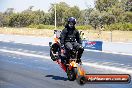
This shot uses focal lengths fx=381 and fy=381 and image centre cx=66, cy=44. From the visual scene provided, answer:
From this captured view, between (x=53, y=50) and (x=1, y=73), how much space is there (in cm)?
1028

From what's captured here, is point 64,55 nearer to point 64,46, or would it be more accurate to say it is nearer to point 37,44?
point 64,46

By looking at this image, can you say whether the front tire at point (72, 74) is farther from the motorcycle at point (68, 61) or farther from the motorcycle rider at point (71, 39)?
the motorcycle rider at point (71, 39)

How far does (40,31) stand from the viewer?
169ft

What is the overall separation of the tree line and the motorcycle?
110ft

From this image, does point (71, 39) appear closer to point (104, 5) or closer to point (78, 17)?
point (78, 17)

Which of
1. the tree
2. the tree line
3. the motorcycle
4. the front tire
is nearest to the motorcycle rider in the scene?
the motorcycle

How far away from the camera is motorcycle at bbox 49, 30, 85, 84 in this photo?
8.98 m

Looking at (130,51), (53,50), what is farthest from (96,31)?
(53,50)

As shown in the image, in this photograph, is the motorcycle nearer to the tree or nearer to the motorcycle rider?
the motorcycle rider

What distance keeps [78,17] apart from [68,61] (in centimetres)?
4532

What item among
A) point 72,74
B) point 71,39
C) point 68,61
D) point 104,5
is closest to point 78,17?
point 104,5

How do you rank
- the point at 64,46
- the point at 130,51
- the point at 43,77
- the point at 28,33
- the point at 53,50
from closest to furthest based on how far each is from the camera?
the point at 64,46
the point at 53,50
the point at 43,77
the point at 130,51
the point at 28,33

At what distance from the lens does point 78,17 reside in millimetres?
54594

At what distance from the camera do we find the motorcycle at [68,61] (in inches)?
353
